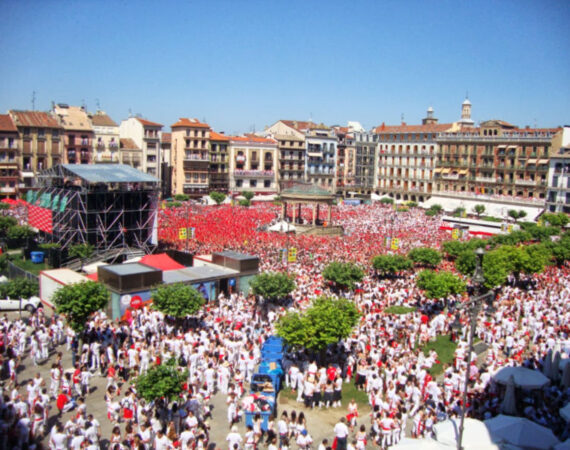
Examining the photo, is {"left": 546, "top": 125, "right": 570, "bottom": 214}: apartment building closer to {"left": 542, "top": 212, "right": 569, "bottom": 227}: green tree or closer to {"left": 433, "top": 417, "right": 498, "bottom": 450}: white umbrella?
{"left": 542, "top": 212, "right": 569, "bottom": 227}: green tree

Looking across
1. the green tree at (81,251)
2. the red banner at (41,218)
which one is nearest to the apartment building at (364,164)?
the red banner at (41,218)

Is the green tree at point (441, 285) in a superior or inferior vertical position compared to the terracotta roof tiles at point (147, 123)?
inferior

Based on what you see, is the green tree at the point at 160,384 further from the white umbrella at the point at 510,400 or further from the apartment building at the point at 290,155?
the apartment building at the point at 290,155

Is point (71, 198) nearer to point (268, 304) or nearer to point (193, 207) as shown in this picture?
point (268, 304)

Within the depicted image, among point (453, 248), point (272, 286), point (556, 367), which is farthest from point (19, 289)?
point (453, 248)

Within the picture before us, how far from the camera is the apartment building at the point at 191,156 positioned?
82.5 meters

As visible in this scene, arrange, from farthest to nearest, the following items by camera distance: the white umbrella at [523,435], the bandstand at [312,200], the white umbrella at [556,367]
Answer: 1. the bandstand at [312,200]
2. the white umbrella at [556,367]
3. the white umbrella at [523,435]

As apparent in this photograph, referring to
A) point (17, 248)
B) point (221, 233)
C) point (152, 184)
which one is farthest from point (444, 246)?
point (17, 248)

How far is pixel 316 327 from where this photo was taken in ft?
61.1

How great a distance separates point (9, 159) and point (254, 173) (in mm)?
35601

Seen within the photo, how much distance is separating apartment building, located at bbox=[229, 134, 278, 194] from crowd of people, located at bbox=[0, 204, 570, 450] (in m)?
58.3

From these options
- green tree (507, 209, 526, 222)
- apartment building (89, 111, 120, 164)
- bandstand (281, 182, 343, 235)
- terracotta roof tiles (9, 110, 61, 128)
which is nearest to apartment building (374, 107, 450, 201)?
green tree (507, 209, 526, 222)

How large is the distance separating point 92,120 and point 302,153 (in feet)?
111

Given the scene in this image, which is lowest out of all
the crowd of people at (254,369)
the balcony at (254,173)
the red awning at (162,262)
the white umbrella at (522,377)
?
the crowd of people at (254,369)
